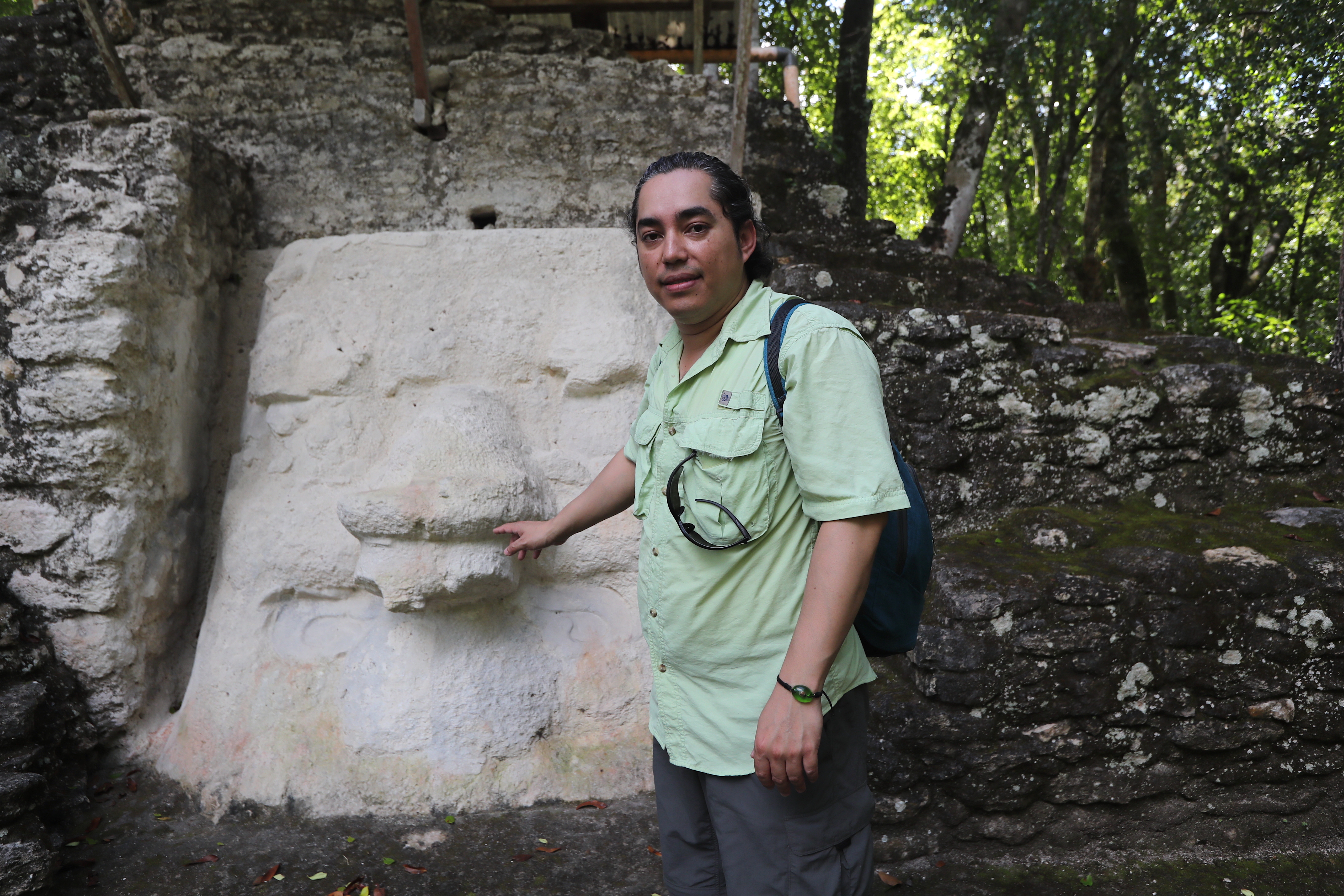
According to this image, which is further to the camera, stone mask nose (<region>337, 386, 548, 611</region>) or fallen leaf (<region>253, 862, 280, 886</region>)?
stone mask nose (<region>337, 386, 548, 611</region>)

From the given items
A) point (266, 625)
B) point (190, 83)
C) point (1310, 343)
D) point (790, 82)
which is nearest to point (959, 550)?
point (266, 625)

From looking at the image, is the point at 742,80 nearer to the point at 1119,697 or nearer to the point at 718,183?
the point at 718,183

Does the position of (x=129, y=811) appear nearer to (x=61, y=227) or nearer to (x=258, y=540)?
(x=258, y=540)

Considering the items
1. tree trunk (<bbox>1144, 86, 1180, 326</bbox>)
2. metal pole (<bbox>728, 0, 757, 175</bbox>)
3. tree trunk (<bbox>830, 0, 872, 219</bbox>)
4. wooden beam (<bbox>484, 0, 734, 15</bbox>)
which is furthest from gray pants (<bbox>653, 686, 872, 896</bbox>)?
tree trunk (<bbox>1144, 86, 1180, 326</bbox>)

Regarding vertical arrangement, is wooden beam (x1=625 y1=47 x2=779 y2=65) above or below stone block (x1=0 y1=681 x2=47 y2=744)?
above

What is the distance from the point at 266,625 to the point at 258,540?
305 mm

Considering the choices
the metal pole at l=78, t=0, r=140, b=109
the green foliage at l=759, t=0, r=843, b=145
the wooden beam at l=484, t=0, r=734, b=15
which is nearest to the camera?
the metal pole at l=78, t=0, r=140, b=109

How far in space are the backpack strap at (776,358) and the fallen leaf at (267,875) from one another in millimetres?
2095

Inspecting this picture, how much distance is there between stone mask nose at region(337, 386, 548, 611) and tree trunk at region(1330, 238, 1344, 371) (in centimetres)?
338

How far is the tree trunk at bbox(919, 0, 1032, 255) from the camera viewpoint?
4.92m

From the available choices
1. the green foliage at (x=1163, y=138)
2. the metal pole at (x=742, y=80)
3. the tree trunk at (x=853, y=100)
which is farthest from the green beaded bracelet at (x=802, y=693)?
the tree trunk at (x=853, y=100)

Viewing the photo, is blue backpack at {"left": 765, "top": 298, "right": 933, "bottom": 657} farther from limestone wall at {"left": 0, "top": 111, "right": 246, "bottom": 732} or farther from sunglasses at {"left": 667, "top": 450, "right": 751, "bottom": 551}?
limestone wall at {"left": 0, "top": 111, "right": 246, "bottom": 732}

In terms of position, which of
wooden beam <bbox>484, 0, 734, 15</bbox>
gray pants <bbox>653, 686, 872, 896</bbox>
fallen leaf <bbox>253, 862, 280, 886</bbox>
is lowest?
fallen leaf <bbox>253, 862, 280, 886</bbox>

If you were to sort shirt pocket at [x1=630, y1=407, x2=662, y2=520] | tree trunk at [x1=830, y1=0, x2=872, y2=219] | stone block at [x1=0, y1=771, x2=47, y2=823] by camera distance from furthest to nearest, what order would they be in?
tree trunk at [x1=830, y1=0, x2=872, y2=219] < stone block at [x1=0, y1=771, x2=47, y2=823] < shirt pocket at [x1=630, y1=407, x2=662, y2=520]
